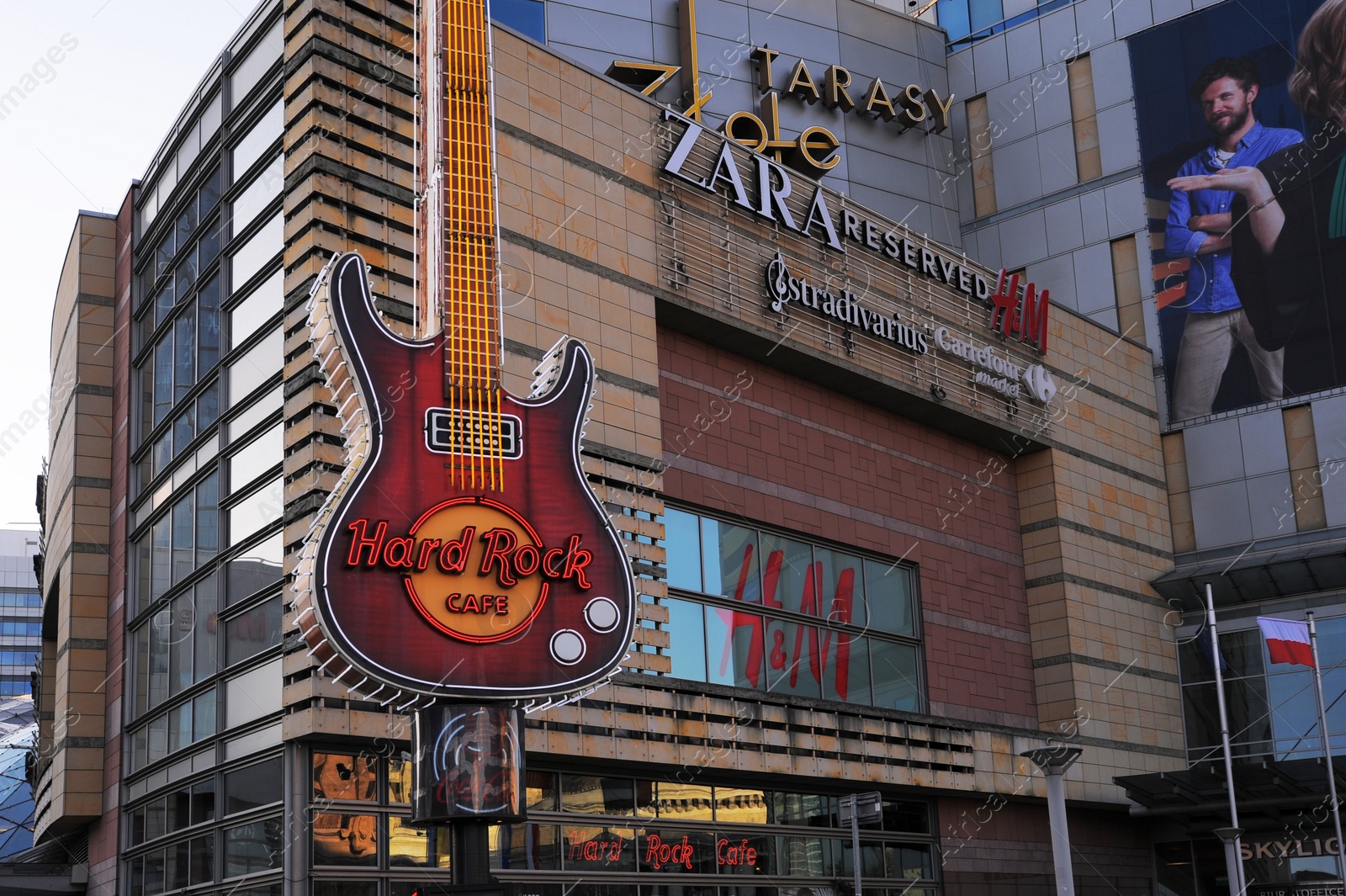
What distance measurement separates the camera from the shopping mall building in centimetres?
2252

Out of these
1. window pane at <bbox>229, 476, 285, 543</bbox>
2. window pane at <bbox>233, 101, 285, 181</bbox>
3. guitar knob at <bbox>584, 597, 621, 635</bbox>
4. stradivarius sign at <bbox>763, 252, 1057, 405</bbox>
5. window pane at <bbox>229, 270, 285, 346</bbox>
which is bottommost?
guitar knob at <bbox>584, 597, 621, 635</bbox>

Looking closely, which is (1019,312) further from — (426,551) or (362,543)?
(362,543)

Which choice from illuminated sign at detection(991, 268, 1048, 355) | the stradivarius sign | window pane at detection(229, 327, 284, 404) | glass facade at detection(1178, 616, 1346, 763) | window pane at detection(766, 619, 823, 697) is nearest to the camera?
window pane at detection(229, 327, 284, 404)

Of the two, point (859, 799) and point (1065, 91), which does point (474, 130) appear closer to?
point (859, 799)

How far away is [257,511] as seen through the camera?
75.0 ft

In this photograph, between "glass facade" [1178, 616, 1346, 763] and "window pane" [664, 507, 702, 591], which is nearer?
"window pane" [664, 507, 702, 591]

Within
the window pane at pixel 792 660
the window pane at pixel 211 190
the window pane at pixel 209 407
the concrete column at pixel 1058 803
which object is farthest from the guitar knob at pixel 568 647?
the window pane at pixel 211 190

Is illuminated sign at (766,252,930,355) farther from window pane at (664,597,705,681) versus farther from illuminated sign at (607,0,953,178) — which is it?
illuminated sign at (607,0,953,178)

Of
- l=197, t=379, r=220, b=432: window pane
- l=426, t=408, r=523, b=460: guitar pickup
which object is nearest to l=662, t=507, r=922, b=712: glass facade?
l=197, t=379, r=220, b=432: window pane

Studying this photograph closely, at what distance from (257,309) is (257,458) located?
255 cm

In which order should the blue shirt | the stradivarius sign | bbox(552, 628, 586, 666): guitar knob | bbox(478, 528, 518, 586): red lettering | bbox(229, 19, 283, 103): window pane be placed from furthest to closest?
the blue shirt
the stradivarius sign
bbox(229, 19, 283, 103): window pane
bbox(552, 628, 586, 666): guitar knob
bbox(478, 528, 518, 586): red lettering

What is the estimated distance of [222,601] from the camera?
23484mm

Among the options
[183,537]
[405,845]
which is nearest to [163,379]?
[183,537]

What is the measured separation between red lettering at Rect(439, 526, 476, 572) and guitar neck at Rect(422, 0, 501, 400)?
172 centimetres
